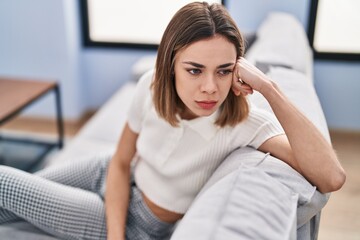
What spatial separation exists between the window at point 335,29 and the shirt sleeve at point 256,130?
1.88 meters

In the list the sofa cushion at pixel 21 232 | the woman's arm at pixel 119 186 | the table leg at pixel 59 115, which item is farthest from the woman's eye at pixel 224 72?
the table leg at pixel 59 115

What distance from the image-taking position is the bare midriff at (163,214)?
3.98 feet

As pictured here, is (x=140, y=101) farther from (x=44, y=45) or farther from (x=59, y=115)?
(x=44, y=45)

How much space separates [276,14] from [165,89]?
67.7 inches

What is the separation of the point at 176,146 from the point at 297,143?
1.13ft

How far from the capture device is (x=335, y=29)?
9.26 ft

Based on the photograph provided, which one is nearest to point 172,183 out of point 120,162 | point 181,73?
point 120,162

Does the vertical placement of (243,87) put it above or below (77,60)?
above

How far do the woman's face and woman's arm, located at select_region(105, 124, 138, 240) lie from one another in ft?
1.06

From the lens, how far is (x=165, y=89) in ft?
3.72

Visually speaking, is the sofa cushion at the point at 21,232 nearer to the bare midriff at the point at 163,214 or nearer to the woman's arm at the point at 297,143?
the bare midriff at the point at 163,214

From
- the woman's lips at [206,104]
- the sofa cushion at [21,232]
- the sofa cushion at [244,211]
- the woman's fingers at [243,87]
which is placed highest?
the woman's fingers at [243,87]

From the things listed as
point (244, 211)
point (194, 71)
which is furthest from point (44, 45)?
point (244, 211)

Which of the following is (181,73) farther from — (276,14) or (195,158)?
(276,14)
